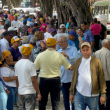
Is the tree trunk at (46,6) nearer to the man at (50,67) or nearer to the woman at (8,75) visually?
the woman at (8,75)

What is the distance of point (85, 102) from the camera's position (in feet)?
14.2

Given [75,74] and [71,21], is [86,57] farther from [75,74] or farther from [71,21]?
[71,21]

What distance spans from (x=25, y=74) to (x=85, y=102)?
1193mm

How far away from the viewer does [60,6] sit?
14383 millimetres

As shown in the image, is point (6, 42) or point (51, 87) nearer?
point (51, 87)

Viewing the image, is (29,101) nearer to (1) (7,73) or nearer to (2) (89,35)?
(1) (7,73)

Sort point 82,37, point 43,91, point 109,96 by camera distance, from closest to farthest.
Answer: point 43,91 < point 109,96 < point 82,37

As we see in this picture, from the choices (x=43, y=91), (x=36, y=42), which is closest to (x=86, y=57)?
(x=43, y=91)

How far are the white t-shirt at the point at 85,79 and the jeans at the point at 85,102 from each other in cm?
8

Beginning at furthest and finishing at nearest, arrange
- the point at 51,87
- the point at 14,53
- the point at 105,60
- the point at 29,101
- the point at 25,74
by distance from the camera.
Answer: the point at 14,53
the point at 105,60
the point at 51,87
the point at 29,101
the point at 25,74

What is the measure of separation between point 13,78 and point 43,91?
710 millimetres

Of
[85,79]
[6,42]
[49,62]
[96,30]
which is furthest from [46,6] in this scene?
[85,79]

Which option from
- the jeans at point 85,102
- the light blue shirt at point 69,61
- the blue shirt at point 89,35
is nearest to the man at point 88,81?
the jeans at point 85,102

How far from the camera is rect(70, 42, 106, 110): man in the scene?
4.20 m
